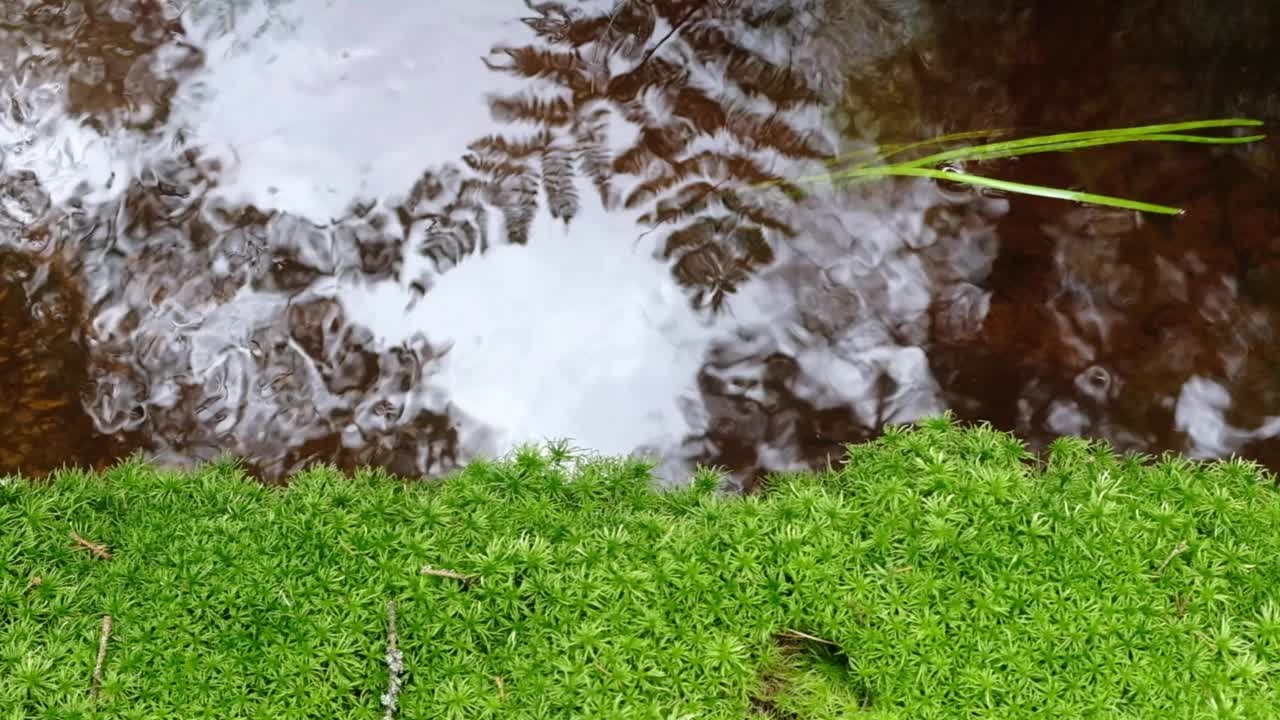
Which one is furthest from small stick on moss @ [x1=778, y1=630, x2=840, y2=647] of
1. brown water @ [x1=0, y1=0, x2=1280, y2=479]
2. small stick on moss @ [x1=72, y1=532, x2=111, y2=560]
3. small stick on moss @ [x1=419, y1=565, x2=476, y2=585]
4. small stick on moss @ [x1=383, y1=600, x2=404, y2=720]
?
small stick on moss @ [x1=72, y1=532, x2=111, y2=560]

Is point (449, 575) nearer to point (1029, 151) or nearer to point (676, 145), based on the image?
point (676, 145)

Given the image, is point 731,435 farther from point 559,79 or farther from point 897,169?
point 559,79

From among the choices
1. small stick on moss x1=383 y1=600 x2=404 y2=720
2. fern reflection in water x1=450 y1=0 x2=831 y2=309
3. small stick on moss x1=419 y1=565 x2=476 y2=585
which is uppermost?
fern reflection in water x1=450 y1=0 x2=831 y2=309

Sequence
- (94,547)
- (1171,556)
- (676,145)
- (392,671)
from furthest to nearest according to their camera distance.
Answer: (676,145) < (94,547) < (1171,556) < (392,671)

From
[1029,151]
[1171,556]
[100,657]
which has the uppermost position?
[1029,151]

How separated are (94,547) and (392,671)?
1.31 metres

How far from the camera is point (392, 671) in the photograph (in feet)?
10.4

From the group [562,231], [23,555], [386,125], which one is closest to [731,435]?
[562,231]

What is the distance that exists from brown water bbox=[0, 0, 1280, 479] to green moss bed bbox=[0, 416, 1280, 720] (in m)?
0.62

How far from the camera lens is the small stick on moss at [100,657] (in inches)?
125

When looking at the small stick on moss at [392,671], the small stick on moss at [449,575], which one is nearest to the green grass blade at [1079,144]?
the small stick on moss at [449,575]

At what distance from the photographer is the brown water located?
4258 mm

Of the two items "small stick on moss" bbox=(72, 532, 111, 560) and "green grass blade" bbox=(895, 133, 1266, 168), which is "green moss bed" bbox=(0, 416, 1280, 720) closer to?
"small stick on moss" bbox=(72, 532, 111, 560)

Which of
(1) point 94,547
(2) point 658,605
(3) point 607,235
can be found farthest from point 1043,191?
(1) point 94,547
